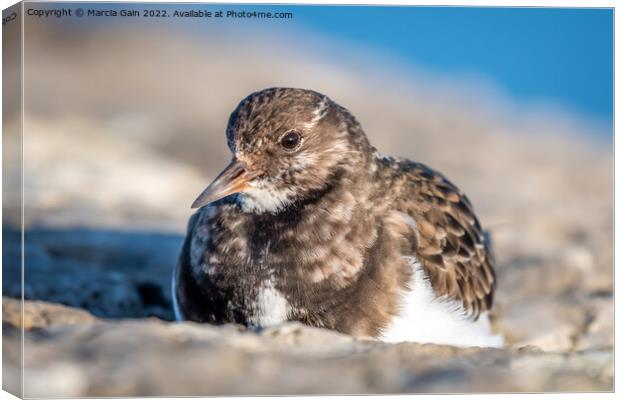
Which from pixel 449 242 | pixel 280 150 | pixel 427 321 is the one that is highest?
pixel 280 150

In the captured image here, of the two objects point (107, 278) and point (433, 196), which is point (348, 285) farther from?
point (107, 278)

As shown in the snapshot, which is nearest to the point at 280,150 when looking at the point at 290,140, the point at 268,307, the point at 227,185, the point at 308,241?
the point at 290,140

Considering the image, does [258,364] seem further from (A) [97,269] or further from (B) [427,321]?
(A) [97,269]

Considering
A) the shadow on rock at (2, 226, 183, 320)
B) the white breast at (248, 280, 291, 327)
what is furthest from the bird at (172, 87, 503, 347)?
the shadow on rock at (2, 226, 183, 320)

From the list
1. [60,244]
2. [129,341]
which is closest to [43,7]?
[129,341]

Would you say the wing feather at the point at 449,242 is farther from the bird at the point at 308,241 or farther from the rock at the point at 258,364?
the rock at the point at 258,364

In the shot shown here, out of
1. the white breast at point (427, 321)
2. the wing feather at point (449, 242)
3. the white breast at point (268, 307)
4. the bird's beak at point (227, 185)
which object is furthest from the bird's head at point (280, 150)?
the white breast at point (427, 321)
